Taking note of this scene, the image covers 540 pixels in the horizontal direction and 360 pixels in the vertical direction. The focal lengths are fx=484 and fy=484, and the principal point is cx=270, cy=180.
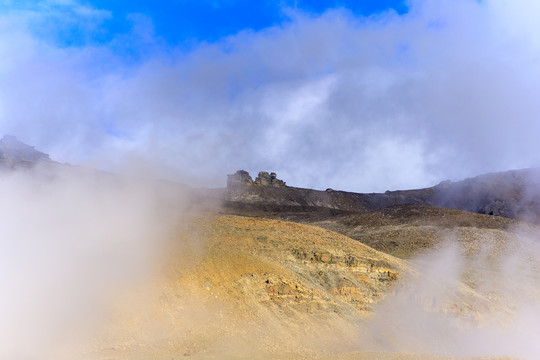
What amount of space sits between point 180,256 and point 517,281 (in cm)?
2260

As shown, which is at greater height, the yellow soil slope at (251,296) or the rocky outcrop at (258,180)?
the rocky outcrop at (258,180)

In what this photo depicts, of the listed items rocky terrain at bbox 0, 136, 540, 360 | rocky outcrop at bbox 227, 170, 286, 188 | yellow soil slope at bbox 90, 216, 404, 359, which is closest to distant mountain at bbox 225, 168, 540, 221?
rocky outcrop at bbox 227, 170, 286, 188

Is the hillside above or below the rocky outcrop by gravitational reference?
below

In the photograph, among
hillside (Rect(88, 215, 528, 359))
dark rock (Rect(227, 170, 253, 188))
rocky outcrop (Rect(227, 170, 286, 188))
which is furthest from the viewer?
rocky outcrop (Rect(227, 170, 286, 188))

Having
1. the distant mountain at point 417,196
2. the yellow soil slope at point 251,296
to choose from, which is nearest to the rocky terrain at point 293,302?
the yellow soil slope at point 251,296

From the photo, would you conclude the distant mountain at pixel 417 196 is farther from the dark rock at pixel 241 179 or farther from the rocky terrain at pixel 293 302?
the rocky terrain at pixel 293 302

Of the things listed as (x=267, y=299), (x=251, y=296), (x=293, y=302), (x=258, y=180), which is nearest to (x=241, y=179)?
(x=258, y=180)

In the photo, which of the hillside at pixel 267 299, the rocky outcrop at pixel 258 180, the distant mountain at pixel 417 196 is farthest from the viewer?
the rocky outcrop at pixel 258 180

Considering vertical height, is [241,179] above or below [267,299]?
above

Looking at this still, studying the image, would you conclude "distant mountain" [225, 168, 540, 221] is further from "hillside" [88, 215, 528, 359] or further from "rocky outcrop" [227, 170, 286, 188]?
"hillside" [88, 215, 528, 359]

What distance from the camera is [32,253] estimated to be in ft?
48.5

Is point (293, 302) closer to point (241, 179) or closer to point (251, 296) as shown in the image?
point (251, 296)

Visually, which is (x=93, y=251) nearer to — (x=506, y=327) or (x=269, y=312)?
(x=269, y=312)

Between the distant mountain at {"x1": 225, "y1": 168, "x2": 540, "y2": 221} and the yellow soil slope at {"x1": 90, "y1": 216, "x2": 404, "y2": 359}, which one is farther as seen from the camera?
the distant mountain at {"x1": 225, "y1": 168, "x2": 540, "y2": 221}
